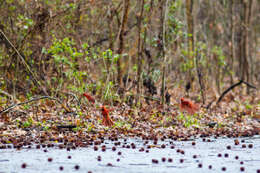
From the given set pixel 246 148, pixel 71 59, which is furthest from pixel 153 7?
pixel 246 148

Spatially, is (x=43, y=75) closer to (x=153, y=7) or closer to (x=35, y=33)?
(x=35, y=33)

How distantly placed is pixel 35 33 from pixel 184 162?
643 cm

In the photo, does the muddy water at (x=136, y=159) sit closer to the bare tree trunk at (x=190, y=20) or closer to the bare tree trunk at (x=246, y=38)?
the bare tree trunk at (x=190, y=20)

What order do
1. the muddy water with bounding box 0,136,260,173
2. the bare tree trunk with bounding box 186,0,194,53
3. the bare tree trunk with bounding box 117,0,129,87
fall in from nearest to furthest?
the muddy water with bounding box 0,136,260,173
the bare tree trunk with bounding box 117,0,129,87
the bare tree trunk with bounding box 186,0,194,53

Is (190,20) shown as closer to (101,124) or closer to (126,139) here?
(101,124)

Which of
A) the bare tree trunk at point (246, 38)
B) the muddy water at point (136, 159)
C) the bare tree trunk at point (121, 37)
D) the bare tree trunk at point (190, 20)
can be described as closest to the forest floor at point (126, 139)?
the muddy water at point (136, 159)

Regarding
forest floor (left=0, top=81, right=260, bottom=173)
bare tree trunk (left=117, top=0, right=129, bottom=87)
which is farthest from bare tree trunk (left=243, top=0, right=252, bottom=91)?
bare tree trunk (left=117, top=0, right=129, bottom=87)

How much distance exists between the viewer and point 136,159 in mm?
6129

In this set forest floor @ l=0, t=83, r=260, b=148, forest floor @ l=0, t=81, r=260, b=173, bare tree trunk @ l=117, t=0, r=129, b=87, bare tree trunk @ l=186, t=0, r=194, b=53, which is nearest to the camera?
forest floor @ l=0, t=81, r=260, b=173

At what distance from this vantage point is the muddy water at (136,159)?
17.6 feet

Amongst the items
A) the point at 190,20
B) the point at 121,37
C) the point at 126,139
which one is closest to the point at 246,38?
the point at 190,20

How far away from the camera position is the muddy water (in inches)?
211

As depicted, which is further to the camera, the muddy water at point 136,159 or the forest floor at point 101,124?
the forest floor at point 101,124

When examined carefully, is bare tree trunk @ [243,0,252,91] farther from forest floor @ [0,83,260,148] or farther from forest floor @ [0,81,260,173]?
forest floor @ [0,83,260,148]
